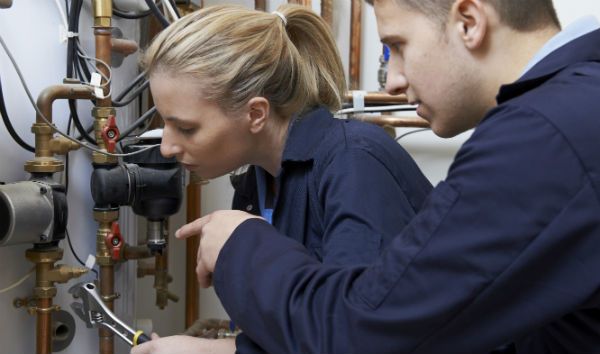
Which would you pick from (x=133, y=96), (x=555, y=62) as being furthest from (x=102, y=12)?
(x=555, y=62)

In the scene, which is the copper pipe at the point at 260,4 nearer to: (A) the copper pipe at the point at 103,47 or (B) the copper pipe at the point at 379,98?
(B) the copper pipe at the point at 379,98

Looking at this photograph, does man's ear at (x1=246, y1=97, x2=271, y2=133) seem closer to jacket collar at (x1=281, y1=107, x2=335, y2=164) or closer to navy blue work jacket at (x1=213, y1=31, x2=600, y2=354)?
jacket collar at (x1=281, y1=107, x2=335, y2=164)

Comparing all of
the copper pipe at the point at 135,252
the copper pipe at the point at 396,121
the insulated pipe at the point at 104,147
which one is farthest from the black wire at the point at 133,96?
the copper pipe at the point at 396,121

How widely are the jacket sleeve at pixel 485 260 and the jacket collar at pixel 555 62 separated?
0.05 meters

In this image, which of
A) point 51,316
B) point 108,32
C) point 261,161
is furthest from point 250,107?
point 51,316

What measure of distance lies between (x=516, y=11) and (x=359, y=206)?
32 cm

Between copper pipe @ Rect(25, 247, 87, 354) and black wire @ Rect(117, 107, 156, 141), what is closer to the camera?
copper pipe @ Rect(25, 247, 87, 354)

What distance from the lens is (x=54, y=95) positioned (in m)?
1.26

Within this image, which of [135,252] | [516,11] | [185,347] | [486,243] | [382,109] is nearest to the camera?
[486,243]

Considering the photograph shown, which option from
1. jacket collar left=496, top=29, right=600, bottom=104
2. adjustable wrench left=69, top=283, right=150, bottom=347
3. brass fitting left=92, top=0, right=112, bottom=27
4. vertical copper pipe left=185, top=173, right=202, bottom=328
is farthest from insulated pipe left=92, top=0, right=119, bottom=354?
jacket collar left=496, top=29, right=600, bottom=104

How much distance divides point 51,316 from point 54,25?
0.56 meters

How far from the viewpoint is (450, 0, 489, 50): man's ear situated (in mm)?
680

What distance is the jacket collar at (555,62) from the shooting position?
2.01 feet

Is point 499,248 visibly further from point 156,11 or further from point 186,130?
point 156,11
